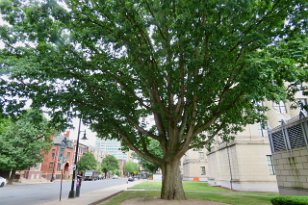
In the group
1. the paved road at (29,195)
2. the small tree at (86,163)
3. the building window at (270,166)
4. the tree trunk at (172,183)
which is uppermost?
the small tree at (86,163)

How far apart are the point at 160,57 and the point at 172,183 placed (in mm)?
7281

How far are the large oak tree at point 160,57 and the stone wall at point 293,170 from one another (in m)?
3.30

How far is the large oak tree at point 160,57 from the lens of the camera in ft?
28.7

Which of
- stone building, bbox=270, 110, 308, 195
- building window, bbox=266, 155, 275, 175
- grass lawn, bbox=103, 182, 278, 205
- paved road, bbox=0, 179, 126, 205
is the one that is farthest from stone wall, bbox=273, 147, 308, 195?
paved road, bbox=0, 179, 126, 205

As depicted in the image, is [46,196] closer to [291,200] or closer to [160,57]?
[160,57]

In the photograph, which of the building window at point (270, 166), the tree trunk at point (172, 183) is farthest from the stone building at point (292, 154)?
the building window at point (270, 166)

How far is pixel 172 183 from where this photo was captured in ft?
46.0

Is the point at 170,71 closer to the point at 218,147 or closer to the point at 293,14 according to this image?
the point at 293,14

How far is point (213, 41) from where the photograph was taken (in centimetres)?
941

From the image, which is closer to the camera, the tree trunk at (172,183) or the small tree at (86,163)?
the tree trunk at (172,183)

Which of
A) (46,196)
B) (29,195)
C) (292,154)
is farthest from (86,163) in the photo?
(292,154)

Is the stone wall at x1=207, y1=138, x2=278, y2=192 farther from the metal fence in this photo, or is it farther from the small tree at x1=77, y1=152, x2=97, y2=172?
the small tree at x1=77, y1=152, x2=97, y2=172

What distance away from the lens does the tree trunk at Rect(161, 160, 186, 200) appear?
13.8 m

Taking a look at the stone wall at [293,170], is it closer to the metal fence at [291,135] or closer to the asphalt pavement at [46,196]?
the metal fence at [291,135]
